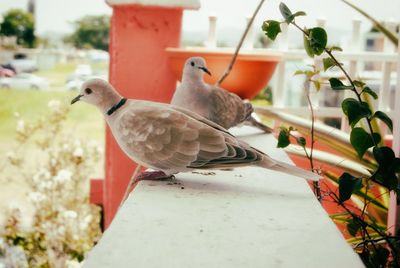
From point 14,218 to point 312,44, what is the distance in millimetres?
2076

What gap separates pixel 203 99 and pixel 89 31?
3.27m

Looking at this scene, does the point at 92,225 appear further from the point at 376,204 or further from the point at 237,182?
the point at 237,182

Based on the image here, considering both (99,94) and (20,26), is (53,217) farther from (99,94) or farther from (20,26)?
(20,26)

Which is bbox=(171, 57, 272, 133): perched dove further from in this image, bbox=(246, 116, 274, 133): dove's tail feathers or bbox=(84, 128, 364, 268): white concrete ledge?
bbox=(84, 128, 364, 268): white concrete ledge

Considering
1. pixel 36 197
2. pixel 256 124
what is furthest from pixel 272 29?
pixel 36 197

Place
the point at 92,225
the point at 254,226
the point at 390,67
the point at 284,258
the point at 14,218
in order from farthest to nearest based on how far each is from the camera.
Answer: the point at 390,67 < the point at 92,225 < the point at 14,218 < the point at 254,226 < the point at 284,258

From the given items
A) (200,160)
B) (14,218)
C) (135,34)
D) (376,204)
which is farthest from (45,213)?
(200,160)

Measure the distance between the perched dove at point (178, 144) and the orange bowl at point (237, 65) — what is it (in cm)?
101

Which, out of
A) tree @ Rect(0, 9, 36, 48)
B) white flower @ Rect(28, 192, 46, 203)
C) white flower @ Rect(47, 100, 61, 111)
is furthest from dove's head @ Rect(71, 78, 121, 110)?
tree @ Rect(0, 9, 36, 48)

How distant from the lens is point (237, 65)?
211 centimetres

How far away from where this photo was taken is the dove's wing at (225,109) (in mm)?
1563

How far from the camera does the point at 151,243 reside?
0.76 metres

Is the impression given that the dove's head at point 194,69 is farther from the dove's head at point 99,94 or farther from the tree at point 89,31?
the tree at point 89,31

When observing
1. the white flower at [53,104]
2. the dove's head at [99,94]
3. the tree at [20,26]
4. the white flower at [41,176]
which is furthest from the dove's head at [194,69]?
the tree at [20,26]
